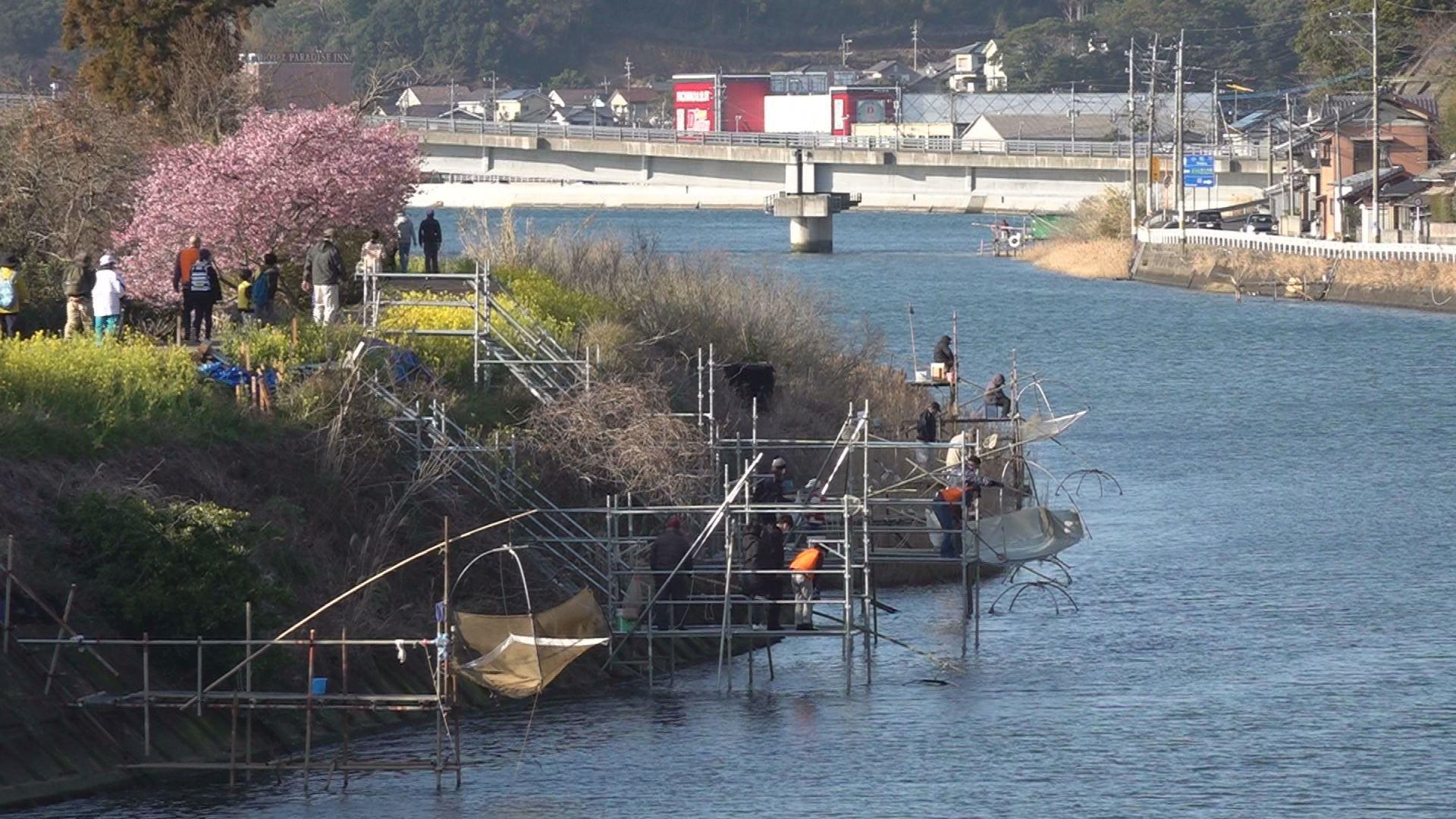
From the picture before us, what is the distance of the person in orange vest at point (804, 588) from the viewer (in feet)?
97.3

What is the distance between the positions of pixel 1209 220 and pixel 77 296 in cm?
9535

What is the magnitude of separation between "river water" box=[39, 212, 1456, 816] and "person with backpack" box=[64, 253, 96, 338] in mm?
11980

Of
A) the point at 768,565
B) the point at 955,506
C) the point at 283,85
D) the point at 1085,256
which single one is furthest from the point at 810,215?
the point at 768,565

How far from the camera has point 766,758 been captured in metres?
26.1

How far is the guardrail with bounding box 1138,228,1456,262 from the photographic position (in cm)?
9069

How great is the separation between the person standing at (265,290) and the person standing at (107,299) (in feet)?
8.67

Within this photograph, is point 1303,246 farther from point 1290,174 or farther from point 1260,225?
point 1260,225

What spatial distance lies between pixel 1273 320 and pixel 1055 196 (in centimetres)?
5008

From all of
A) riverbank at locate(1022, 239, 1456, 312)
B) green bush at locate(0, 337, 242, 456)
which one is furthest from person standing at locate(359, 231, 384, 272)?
riverbank at locate(1022, 239, 1456, 312)

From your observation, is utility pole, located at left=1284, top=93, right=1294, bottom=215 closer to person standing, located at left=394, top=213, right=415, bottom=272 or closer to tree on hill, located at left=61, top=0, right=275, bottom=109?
tree on hill, located at left=61, top=0, right=275, bottom=109

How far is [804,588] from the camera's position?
29.9 m

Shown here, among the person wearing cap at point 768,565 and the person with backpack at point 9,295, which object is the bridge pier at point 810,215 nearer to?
the person with backpack at point 9,295

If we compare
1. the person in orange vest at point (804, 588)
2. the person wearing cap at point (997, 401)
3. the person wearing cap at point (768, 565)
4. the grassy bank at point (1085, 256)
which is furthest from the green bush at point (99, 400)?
the grassy bank at point (1085, 256)

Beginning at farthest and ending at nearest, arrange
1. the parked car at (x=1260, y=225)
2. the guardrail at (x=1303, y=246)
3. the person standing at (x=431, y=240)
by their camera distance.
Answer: the parked car at (x=1260, y=225)
the guardrail at (x=1303, y=246)
the person standing at (x=431, y=240)
